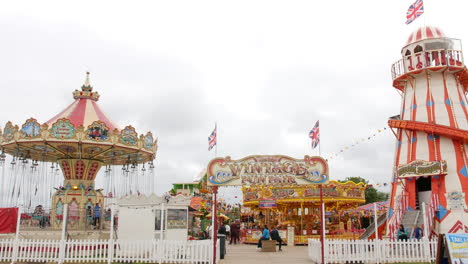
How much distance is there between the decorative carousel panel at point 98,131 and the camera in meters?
18.4

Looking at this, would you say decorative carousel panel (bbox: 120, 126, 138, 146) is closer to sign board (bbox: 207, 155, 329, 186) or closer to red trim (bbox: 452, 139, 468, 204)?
sign board (bbox: 207, 155, 329, 186)

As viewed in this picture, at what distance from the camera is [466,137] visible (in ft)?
66.3

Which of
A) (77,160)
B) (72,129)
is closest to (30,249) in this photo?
(72,129)

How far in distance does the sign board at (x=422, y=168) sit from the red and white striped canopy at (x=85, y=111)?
50.5 feet

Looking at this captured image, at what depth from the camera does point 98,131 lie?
1862cm

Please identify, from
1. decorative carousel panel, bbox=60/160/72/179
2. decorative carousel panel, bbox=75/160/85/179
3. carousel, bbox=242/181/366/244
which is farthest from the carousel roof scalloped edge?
carousel, bbox=242/181/366/244

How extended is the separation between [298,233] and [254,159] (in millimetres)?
15194

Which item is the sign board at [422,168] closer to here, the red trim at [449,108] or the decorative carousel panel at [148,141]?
the red trim at [449,108]

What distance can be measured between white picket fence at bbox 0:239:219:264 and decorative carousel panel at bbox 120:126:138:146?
6.55 metres

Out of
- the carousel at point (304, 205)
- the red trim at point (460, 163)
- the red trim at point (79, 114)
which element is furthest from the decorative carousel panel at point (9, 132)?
the red trim at point (460, 163)

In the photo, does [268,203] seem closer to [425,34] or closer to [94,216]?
[94,216]

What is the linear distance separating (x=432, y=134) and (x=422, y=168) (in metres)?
2.05

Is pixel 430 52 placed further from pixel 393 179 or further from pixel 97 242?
pixel 97 242

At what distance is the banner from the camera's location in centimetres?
1380
